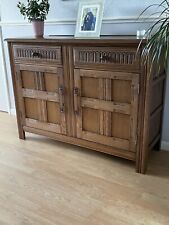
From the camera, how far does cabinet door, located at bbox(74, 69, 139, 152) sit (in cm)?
182

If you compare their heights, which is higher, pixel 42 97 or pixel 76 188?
pixel 42 97

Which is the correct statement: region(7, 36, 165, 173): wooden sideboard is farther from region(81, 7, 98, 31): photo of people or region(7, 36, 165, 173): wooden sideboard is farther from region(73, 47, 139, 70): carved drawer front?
region(81, 7, 98, 31): photo of people

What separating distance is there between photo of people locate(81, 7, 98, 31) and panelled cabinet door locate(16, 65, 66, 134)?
1.37ft

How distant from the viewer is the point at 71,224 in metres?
1.44

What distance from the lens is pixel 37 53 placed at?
212 centimetres

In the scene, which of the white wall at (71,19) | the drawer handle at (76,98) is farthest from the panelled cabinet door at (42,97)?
the white wall at (71,19)

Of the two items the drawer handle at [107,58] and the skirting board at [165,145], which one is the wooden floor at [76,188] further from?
the drawer handle at [107,58]

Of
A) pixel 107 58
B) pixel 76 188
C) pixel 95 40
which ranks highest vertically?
pixel 95 40

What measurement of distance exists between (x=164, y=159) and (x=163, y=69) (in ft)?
2.38

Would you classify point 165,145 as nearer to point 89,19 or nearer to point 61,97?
point 61,97

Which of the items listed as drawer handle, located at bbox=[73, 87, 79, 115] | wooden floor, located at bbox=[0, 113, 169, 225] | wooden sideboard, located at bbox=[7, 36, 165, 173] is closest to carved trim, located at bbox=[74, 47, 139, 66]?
wooden sideboard, located at bbox=[7, 36, 165, 173]

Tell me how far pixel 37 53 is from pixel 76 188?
1.11m

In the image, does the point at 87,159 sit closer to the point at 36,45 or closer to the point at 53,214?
the point at 53,214

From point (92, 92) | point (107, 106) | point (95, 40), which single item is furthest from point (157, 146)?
point (95, 40)
